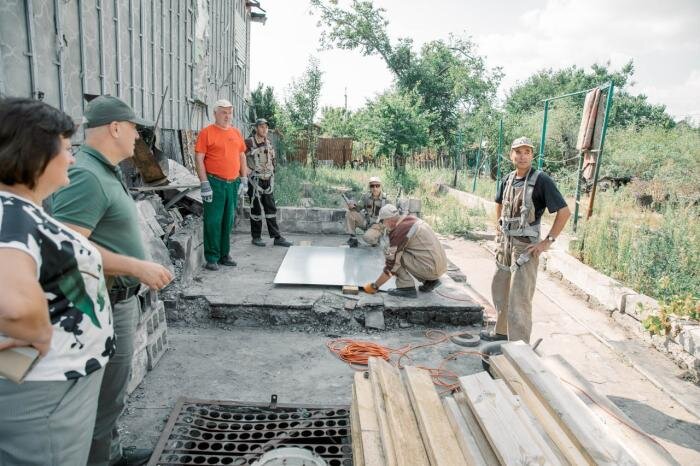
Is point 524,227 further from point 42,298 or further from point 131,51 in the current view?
point 131,51

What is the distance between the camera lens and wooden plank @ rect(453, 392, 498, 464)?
207cm

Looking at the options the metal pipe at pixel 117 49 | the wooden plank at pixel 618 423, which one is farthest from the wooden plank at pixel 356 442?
the metal pipe at pixel 117 49

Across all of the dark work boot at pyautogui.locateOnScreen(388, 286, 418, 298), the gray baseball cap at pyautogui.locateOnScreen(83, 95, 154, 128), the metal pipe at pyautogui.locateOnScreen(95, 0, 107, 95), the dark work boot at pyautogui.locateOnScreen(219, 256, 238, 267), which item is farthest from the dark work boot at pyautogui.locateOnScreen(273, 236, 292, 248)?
the gray baseball cap at pyautogui.locateOnScreen(83, 95, 154, 128)

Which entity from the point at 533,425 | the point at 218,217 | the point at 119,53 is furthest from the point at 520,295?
the point at 119,53

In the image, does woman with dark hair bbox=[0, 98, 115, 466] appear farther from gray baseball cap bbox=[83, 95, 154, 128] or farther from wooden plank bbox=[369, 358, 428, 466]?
wooden plank bbox=[369, 358, 428, 466]

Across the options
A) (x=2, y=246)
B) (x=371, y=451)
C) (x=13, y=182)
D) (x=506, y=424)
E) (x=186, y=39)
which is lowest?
(x=371, y=451)

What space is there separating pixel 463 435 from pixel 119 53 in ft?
16.8

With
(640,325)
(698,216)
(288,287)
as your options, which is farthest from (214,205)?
(698,216)

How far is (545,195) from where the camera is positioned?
374 centimetres

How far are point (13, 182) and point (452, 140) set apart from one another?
18.9m

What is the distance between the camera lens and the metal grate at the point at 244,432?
2.55 metres

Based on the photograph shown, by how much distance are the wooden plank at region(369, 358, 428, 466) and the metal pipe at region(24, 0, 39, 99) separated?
10.9 feet

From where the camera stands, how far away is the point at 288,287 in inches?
194

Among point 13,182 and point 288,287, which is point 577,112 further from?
point 13,182
